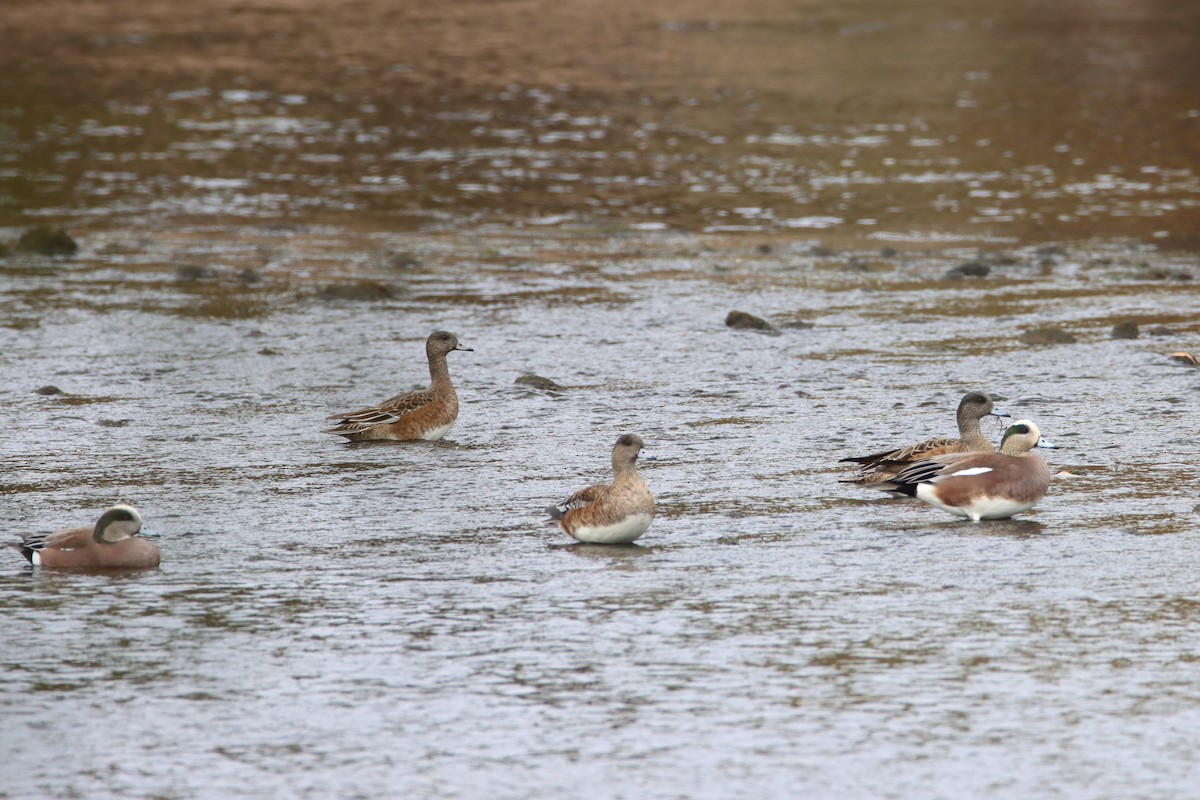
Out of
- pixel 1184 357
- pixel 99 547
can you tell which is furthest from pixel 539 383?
pixel 99 547

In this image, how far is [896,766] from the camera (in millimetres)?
7000

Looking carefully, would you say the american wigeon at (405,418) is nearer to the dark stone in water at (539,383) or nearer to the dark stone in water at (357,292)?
the dark stone in water at (539,383)

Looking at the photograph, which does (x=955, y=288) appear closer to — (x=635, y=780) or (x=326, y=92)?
(x=635, y=780)

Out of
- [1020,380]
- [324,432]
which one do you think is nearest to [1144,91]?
[1020,380]

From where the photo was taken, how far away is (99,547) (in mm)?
9711

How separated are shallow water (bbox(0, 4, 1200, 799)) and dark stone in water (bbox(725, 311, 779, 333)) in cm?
25

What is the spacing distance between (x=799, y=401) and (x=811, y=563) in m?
4.76

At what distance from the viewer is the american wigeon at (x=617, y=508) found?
10.1 metres

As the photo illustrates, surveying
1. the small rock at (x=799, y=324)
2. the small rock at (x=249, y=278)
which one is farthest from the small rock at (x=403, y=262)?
the small rock at (x=799, y=324)

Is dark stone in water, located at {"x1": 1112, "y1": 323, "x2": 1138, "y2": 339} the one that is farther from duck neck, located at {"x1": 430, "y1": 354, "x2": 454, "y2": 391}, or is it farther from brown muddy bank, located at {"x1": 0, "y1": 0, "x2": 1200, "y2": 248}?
brown muddy bank, located at {"x1": 0, "y1": 0, "x2": 1200, "y2": 248}

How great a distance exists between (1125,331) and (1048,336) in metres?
0.75

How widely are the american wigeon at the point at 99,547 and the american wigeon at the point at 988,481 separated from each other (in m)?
4.52

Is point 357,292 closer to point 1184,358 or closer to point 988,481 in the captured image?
point 1184,358

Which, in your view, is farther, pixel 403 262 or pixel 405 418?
pixel 403 262
